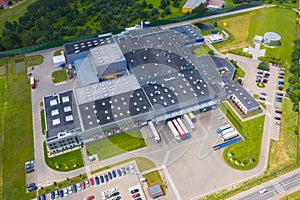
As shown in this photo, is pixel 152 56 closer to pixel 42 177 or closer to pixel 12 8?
pixel 42 177

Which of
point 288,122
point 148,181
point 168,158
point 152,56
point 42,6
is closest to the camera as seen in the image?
point 148,181

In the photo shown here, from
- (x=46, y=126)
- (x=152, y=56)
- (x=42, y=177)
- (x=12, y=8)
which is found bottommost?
(x=42, y=177)

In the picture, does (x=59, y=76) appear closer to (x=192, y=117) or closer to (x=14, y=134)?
(x=14, y=134)

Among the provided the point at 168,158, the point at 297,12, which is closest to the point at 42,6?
the point at 168,158

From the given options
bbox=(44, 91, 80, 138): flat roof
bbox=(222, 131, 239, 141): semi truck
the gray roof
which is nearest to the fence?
bbox=(44, 91, 80, 138): flat roof

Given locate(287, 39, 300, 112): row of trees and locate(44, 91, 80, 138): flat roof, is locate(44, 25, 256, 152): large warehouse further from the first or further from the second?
locate(287, 39, 300, 112): row of trees

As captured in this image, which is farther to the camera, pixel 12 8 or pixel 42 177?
pixel 12 8
